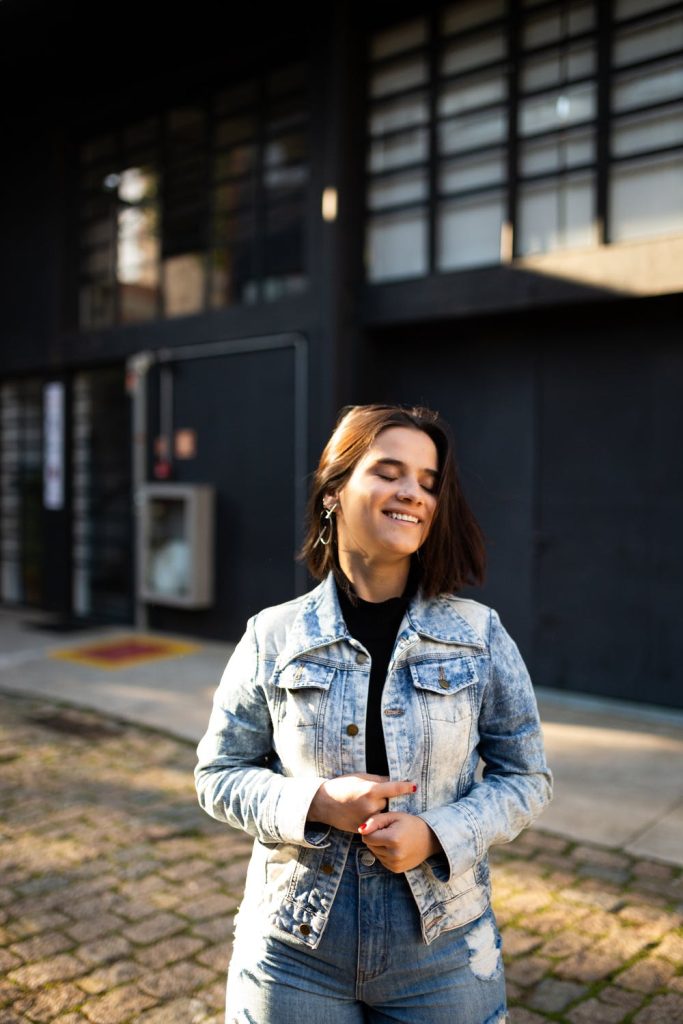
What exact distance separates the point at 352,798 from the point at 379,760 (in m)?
0.17

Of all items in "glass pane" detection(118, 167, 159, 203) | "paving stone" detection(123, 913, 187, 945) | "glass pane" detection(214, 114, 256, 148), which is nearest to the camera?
"paving stone" detection(123, 913, 187, 945)

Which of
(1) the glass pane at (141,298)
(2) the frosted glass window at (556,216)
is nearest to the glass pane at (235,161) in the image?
(1) the glass pane at (141,298)

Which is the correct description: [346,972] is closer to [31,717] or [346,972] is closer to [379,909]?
[379,909]

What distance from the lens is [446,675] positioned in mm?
2008

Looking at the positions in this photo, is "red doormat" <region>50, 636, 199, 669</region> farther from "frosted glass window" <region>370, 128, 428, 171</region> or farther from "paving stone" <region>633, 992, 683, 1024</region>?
"paving stone" <region>633, 992, 683, 1024</region>

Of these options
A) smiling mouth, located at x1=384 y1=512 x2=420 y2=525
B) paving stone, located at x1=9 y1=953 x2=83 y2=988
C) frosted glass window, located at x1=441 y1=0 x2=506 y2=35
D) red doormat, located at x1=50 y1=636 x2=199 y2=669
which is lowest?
red doormat, located at x1=50 y1=636 x2=199 y2=669

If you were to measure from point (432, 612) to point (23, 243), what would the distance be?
11.0 metres

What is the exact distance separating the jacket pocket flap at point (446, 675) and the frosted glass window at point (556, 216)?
5787 mm

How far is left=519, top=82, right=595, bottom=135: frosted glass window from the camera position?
7203mm

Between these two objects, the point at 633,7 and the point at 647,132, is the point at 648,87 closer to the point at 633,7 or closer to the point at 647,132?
the point at 647,132

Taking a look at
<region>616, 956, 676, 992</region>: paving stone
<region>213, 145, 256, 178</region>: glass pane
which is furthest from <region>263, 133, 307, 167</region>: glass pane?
<region>616, 956, 676, 992</region>: paving stone

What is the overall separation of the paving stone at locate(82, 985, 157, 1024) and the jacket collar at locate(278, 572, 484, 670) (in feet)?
6.01

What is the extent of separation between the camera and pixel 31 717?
6965mm

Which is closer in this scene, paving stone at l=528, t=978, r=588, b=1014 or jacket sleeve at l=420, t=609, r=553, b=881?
jacket sleeve at l=420, t=609, r=553, b=881
